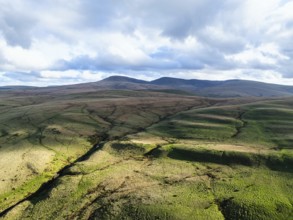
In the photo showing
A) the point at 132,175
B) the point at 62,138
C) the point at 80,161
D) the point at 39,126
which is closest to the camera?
the point at 132,175

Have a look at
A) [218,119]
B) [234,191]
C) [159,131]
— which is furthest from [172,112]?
[234,191]

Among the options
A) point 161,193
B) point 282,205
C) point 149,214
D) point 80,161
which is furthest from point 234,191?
point 80,161

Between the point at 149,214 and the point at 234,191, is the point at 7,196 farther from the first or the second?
the point at 234,191

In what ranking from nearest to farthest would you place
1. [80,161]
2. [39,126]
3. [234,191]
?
[234,191] → [80,161] → [39,126]

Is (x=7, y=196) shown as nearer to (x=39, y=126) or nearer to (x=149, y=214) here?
(x=149, y=214)

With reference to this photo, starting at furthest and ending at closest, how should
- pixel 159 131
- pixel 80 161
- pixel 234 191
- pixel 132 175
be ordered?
pixel 159 131, pixel 80 161, pixel 132 175, pixel 234 191

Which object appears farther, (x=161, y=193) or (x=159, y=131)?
(x=159, y=131)
